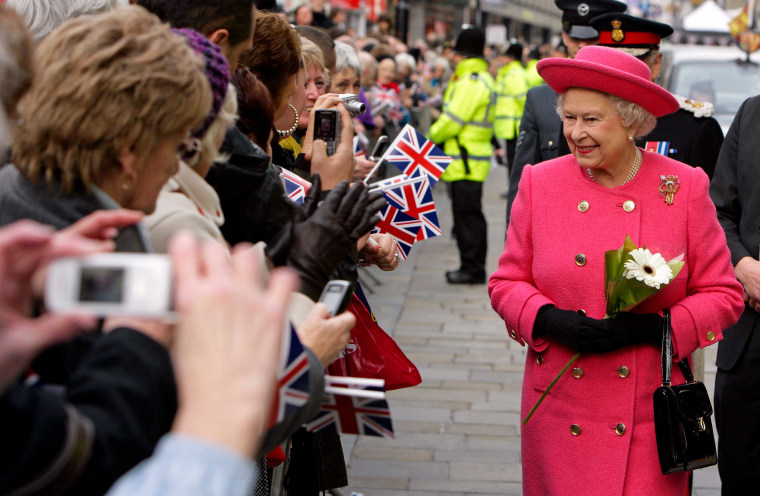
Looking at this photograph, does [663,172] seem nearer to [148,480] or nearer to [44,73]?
[44,73]

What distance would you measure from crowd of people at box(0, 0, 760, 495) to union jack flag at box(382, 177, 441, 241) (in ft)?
0.44

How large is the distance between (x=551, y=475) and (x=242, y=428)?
7.06 feet

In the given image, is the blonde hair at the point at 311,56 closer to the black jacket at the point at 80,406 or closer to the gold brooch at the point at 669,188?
the gold brooch at the point at 669,188

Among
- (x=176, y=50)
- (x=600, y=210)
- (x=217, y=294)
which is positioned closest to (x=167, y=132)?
(x=176, y=50)

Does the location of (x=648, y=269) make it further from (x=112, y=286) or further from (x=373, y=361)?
(x=112, y=286)

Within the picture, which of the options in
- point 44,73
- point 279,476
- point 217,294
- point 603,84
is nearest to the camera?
point 217,294

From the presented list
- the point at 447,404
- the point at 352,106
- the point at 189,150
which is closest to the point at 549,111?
the point at 352,106

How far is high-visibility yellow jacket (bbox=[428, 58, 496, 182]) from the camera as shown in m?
9.21

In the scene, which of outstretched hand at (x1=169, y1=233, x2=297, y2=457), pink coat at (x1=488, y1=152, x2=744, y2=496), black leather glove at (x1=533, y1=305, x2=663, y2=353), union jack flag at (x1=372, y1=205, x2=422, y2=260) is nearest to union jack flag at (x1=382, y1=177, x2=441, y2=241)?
union jack flag at (x1=372, y1=205, x2=422, y2=260)

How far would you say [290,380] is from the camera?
170cm

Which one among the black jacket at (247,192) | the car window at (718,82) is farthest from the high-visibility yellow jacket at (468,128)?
the black jacket at (247,192)

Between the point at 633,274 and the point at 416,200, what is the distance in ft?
2.40

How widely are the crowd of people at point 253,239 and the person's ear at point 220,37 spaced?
2cm

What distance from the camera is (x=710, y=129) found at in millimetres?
4172
